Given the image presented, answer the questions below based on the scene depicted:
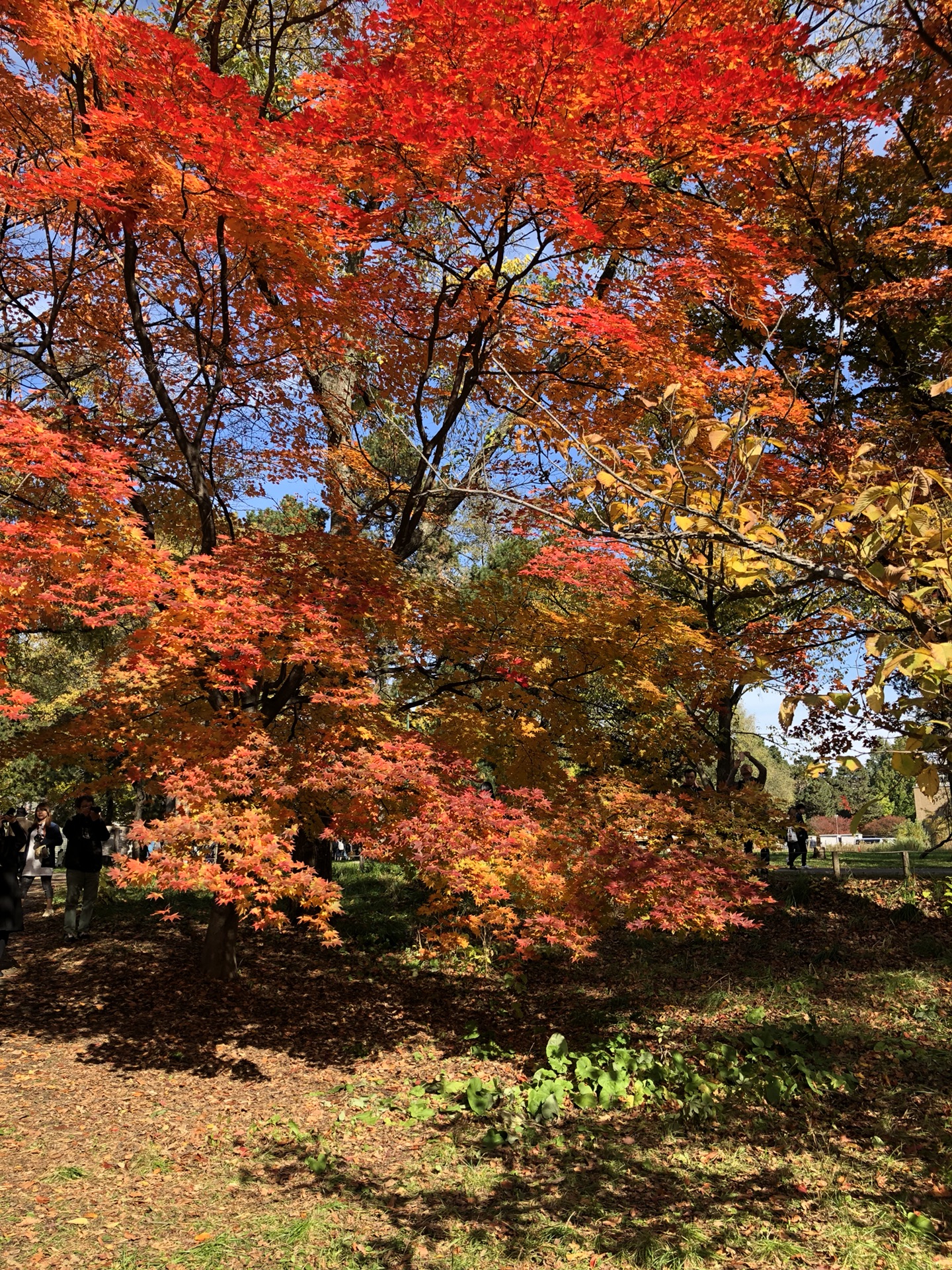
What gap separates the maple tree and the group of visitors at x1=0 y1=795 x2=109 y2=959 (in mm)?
1252

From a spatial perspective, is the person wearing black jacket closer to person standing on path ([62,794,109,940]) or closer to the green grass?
person standing on path ([62,794,109,940])

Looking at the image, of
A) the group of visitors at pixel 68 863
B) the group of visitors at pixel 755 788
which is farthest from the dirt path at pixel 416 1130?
the group of visitors at pixel 755 788

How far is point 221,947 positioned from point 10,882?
7.68 feet

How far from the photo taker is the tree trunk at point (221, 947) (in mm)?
8805

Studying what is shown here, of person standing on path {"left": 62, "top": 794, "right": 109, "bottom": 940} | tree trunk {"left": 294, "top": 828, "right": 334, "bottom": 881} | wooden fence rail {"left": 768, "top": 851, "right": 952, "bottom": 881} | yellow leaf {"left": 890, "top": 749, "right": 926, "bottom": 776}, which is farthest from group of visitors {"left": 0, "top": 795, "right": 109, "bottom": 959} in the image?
wooden fence rail {"left": 768, "top": 851, "right": 952, "bottom": 881}

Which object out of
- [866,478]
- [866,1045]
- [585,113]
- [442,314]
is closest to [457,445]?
[442,314]

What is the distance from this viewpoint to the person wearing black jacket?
7652 millimetres

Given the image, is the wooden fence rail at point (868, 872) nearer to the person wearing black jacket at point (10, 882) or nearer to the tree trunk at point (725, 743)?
the tree trunk at point (725, 743)

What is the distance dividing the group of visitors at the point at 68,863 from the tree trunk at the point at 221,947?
1.56 m

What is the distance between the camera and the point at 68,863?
29.9ft

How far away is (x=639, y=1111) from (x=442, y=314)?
778 centimetres

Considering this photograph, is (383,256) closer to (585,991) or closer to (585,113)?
(585,113)

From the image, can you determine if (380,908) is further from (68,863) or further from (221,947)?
(68,863)

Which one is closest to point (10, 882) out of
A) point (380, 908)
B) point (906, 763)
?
point (380, 908)
